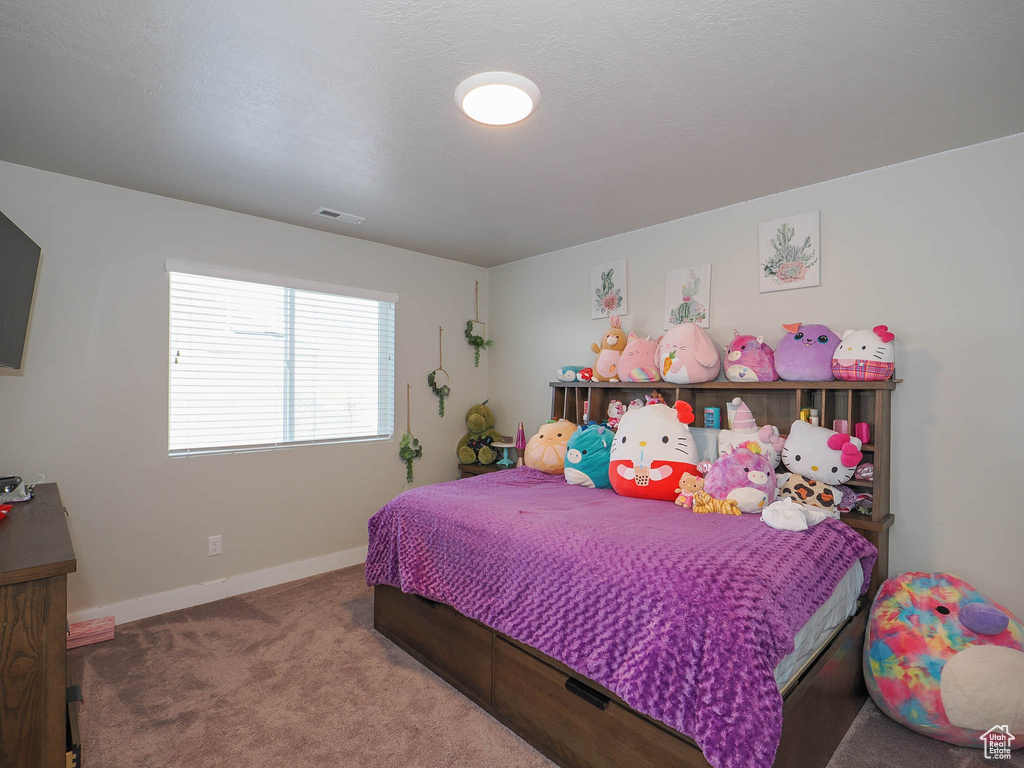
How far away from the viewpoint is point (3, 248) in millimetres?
1877

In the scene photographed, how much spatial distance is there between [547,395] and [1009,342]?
2.56m

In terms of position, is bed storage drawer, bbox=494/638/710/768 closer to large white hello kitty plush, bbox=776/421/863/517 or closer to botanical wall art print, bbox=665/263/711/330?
large white hello kitty plush, bbox=776/421/863/517

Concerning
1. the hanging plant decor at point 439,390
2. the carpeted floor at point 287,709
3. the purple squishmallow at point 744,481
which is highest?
the hanging plant decor at point 439,390

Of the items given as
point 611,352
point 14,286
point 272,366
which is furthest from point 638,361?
point 14,286

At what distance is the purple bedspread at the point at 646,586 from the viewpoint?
1313 millimetres

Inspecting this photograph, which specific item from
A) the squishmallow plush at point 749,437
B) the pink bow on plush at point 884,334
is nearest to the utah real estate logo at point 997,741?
the squishmallow plush at point 749,437

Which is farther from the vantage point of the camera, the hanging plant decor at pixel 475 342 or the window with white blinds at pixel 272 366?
the hanging plant decor at pixel 475 342

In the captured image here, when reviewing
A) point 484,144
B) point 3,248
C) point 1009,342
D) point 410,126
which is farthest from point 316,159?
point 1009,342

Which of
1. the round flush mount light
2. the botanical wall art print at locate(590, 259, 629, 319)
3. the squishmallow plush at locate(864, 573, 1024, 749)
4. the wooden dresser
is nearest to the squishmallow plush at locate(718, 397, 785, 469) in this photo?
the squishmallow plush at locate(864, 573, 1024, 749)

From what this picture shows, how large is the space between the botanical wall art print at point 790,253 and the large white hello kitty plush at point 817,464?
0.77 meters

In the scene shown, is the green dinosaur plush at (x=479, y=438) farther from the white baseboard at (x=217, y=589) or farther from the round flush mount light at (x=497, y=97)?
the round flush mount light at (x=497, y=97)

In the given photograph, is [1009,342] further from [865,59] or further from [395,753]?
[395,753]

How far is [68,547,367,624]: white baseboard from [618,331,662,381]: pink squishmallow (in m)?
2.27

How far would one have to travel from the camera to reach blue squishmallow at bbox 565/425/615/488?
278 cm
